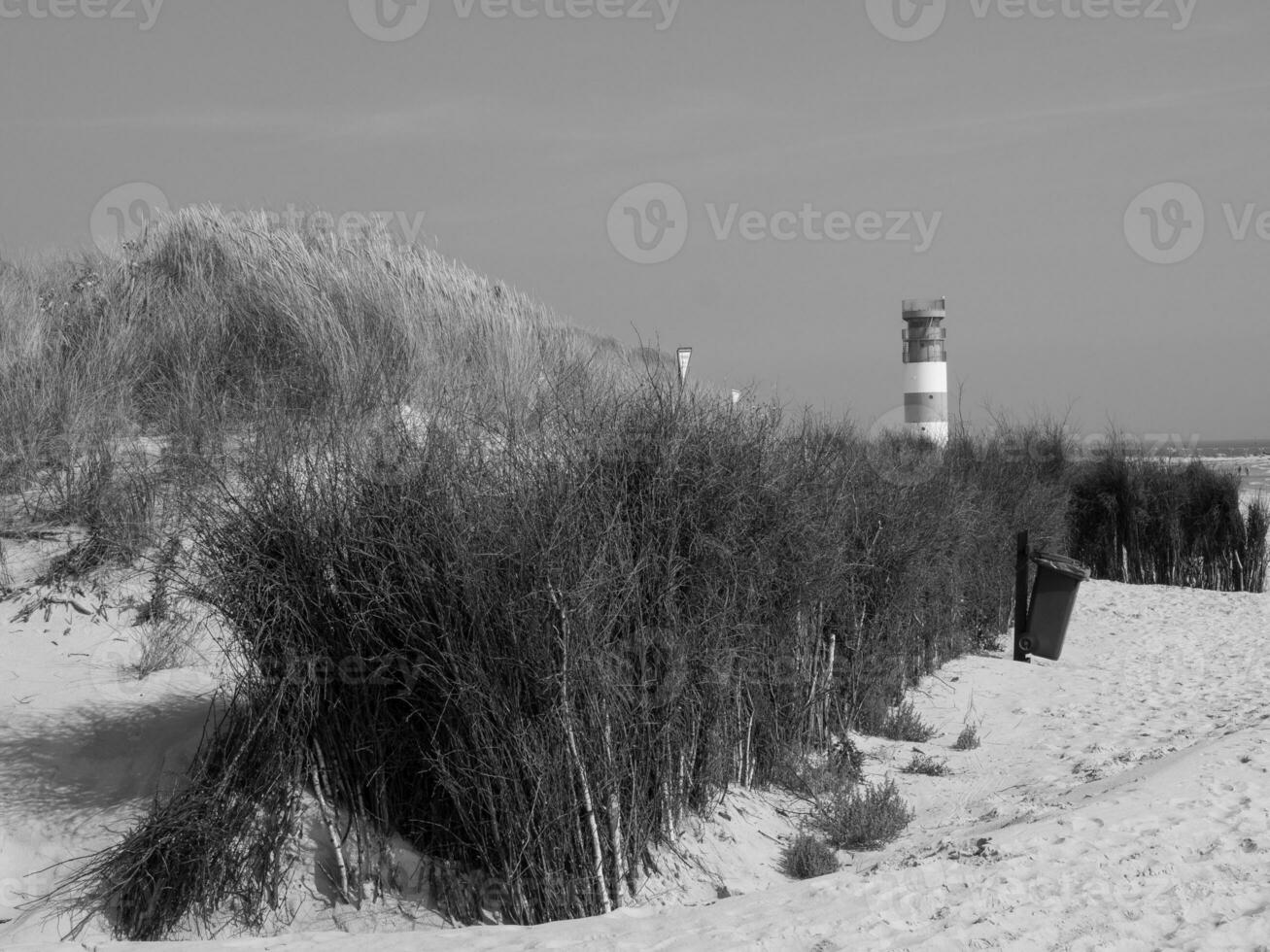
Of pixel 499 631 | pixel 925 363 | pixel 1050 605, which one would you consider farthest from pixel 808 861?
pixel 925 363

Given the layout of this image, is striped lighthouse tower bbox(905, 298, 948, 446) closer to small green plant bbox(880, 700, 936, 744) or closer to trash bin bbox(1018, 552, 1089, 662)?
trash bin bbox(1018, 552, 1089, 662)

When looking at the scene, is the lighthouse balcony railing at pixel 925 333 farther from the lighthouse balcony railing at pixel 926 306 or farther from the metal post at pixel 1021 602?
the metal post at pixel 1021 602

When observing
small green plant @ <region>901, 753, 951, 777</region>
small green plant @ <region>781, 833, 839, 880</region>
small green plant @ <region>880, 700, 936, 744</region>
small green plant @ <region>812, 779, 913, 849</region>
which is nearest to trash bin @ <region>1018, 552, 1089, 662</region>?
small green plant @ <region>880, 700, 936, 744</region>

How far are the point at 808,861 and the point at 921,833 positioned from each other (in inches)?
33.2

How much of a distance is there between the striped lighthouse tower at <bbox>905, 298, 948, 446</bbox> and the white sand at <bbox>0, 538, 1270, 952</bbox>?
15753 mm

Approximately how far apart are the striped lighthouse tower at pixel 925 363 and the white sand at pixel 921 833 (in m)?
15.8

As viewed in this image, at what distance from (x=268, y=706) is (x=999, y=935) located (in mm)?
2915

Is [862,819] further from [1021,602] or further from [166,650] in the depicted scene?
[1021,602]

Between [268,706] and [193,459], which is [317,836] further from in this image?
[193,459]

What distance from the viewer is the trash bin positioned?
11008mm

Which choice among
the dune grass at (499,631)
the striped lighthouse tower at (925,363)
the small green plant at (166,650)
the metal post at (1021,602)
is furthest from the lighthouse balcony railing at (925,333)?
the small green plant at (166,650)

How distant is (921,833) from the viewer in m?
6.07

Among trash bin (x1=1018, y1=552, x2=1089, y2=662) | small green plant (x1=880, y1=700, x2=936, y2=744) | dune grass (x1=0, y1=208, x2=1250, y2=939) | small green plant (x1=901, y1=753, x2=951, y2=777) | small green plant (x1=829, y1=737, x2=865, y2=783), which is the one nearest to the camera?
dune grass (x1=0, y1=208, x2=1250, y2=939)

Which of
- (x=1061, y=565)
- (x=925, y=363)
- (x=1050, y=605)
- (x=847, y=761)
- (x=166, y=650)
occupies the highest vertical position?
(x=925, y=363)
